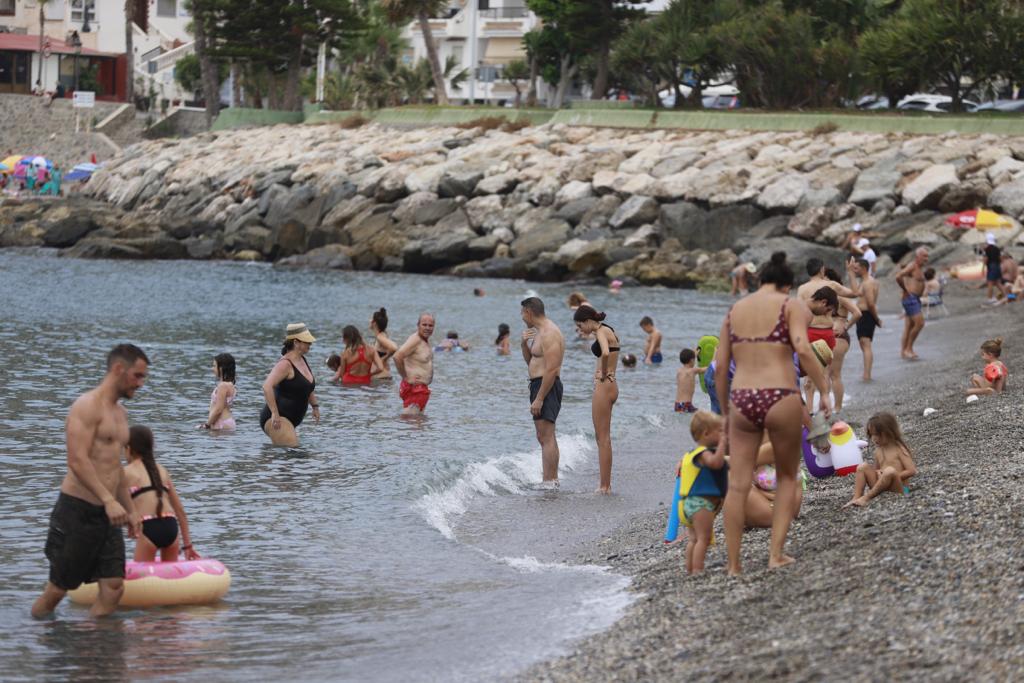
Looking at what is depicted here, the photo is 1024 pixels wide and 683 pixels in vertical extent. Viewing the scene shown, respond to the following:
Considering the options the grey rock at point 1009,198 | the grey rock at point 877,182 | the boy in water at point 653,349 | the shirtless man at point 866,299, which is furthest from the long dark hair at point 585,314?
the grey rock at point 877,182

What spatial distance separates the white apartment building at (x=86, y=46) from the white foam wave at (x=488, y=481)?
226ft

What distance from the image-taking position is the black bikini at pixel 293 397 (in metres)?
13.8

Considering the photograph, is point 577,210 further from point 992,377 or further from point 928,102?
point 992,377

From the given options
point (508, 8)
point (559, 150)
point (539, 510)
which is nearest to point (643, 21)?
point (559, 150)

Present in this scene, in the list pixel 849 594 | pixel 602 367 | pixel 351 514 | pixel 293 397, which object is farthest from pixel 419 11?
pixel 849 594

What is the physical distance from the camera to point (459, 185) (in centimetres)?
4731

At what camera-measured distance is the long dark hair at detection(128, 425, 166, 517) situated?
27.3 ft

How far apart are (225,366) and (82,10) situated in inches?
2983

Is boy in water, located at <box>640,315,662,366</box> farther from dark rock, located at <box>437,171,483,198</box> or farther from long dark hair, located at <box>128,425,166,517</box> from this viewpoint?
dark rock, located at <box>437,171,483,198</box>

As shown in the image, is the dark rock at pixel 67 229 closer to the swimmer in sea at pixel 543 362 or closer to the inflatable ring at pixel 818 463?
the swimmer in sea at pixel 543 362

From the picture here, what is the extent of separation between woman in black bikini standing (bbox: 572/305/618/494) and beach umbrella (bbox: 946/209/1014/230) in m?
24.9

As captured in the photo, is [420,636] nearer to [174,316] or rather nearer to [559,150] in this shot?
[174,316]

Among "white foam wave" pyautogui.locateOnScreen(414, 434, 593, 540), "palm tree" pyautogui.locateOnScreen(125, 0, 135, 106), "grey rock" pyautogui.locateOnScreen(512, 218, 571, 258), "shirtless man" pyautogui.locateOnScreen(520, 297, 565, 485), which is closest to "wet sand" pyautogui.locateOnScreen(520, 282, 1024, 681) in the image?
"shirtless man" pyautogui.locateOnScreen(520, 297, 565, 485)

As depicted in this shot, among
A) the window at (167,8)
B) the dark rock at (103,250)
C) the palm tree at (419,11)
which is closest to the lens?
the dark rock at (103,250)
